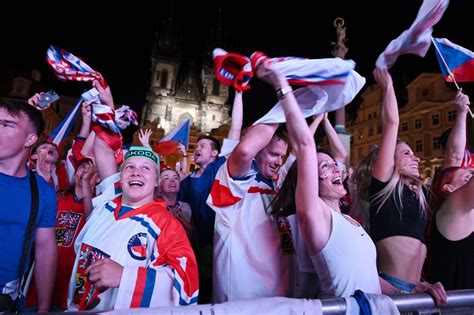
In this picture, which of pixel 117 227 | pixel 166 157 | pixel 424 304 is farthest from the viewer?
pixel 166 157

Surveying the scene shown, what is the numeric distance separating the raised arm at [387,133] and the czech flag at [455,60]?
2145mm

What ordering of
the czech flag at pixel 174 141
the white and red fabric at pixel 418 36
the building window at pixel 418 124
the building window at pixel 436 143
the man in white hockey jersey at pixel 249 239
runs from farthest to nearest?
the building window at pixel 418 124
the building window at pixel 436 143
the czech flag at pixel 174 141
the white and red fabric at pixel 418 36
the man in white hockey jersey at pixel 249 239

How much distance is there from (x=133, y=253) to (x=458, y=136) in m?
4.50

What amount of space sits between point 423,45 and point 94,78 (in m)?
3.44

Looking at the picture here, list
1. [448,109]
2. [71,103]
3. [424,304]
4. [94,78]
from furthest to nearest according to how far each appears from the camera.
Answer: [71,103]
[448,109]
[94,78]
[424,304]

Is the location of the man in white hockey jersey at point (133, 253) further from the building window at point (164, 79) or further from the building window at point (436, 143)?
the building window at point (164, 79)

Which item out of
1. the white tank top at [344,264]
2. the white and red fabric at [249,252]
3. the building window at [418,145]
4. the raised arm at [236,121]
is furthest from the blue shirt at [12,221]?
the building window at [418,145]

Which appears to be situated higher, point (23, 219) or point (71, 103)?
point (71, 103)

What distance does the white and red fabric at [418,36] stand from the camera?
2.75 metres

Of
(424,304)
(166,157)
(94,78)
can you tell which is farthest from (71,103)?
(424,304)

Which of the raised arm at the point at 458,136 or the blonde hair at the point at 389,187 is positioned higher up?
the raised arm at the point at 458,136

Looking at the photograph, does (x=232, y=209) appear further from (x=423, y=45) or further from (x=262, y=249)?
(x=423, y=45)

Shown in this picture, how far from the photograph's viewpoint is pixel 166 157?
877 centimetres

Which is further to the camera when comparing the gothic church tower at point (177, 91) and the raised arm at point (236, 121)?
the gothic church tower at point (177, 91)
